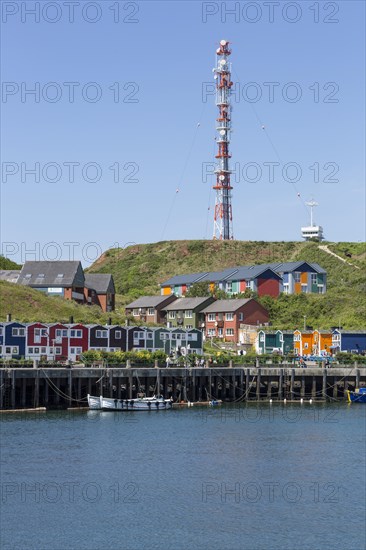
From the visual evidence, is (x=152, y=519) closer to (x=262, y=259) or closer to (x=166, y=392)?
(x=166, y=392)

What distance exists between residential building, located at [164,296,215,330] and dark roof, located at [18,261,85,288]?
1418 centimetres

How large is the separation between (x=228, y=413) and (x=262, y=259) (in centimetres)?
9659

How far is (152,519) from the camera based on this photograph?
46156 millimetres

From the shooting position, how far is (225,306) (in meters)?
127

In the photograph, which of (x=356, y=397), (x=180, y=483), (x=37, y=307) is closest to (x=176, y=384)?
(x=356, y=397)

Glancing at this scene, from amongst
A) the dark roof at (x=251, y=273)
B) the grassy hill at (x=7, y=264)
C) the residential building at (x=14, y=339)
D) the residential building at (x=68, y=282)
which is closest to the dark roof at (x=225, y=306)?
the dark roof at (x=251, y=273)

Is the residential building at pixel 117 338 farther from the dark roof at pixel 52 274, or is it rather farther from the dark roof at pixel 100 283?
the dark roof at pixel 100 283

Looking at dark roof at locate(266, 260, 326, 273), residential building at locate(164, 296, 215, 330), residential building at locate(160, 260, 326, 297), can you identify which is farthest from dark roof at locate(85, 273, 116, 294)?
dark roof at locate(266, 260, 326, 273)

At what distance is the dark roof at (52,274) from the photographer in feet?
448

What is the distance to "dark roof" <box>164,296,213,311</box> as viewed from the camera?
131 m

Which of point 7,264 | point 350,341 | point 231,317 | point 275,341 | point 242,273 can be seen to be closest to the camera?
point 350,341

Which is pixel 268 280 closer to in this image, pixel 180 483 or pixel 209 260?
pixel 209 260

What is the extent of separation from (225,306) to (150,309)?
Result: 49.7ft

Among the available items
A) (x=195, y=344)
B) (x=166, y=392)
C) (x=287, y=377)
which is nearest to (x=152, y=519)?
(x=166, y=392)
